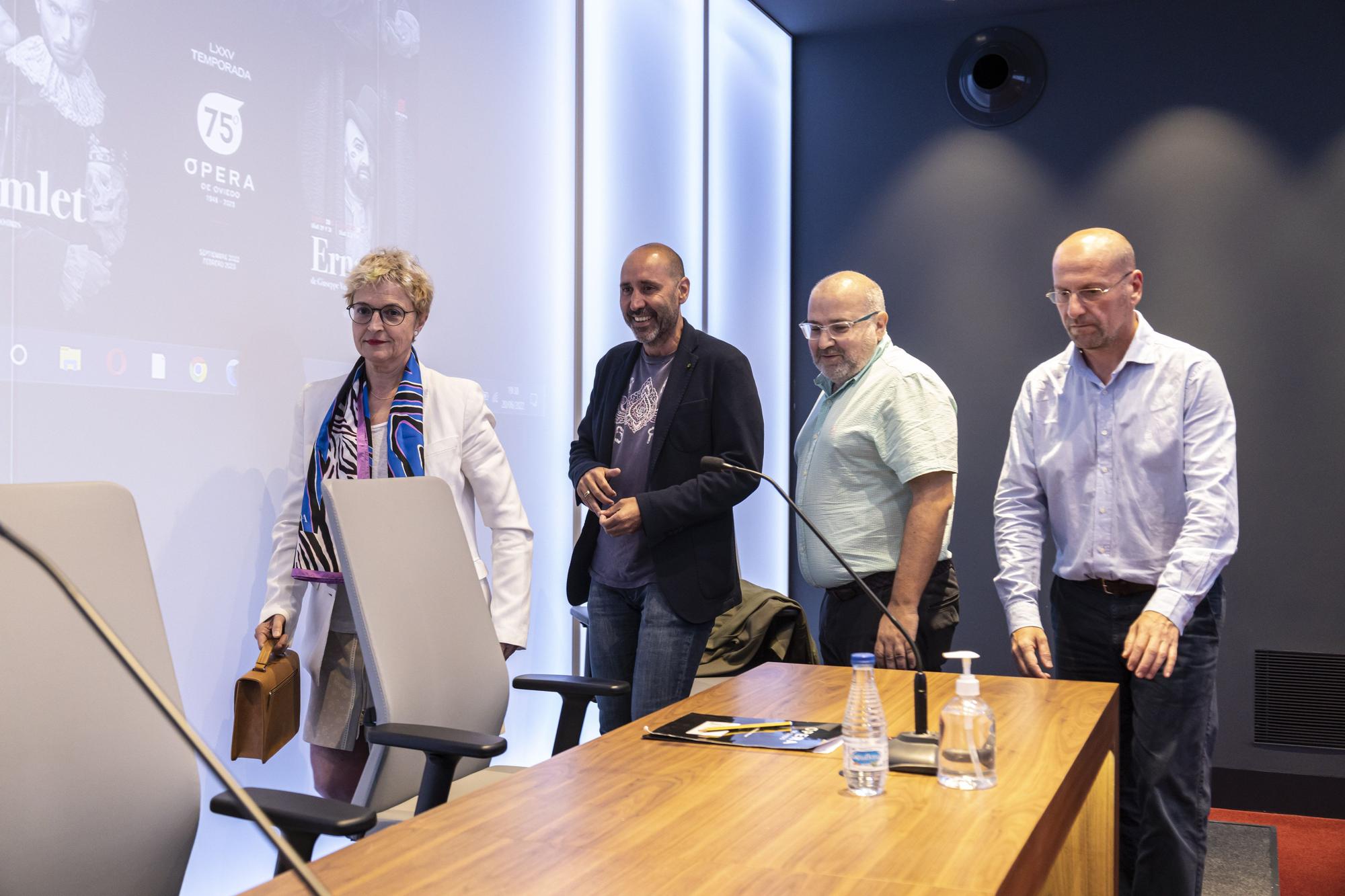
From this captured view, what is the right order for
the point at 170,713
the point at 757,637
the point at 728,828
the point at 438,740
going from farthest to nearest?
the point at 757,637
the point at 438,740
the point at 728,828
the point at 170,713

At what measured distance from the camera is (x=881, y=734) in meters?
1.52

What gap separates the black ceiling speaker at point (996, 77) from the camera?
5238 millimetres

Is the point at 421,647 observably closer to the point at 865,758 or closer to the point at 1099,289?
the point at 865,758

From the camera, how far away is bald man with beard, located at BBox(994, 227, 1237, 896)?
2.40m

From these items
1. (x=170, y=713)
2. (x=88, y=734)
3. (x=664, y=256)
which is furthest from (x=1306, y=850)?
(x=170, y=713)

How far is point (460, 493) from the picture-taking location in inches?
108

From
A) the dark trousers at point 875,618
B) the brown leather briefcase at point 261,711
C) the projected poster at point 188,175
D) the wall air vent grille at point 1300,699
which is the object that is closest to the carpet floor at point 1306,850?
the wall air vent grille at point 1300,699

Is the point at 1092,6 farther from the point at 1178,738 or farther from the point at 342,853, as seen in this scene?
the point at 342,853

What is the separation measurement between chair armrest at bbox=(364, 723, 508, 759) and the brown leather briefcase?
1.92 ft

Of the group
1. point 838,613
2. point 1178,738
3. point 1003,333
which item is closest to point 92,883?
point 838,613

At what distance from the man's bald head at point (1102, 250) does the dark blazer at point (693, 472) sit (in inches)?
31.7

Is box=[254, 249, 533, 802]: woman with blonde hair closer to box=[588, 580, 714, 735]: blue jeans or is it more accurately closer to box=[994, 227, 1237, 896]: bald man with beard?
box=[588, 580, 714, 735]: blue jeans

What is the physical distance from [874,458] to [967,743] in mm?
1428

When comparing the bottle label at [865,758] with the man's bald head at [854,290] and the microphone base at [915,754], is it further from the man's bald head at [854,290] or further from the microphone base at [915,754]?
the man's bald head at [854,290]
